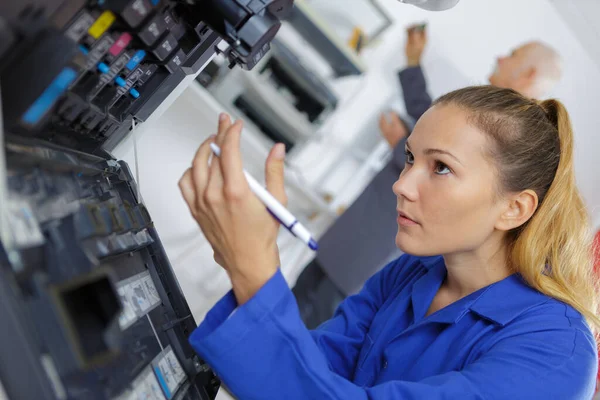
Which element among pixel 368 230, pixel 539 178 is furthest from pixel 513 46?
pixel 539 178

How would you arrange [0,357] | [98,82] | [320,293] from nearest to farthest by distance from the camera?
[0,357] → [98,82] → [320,293]

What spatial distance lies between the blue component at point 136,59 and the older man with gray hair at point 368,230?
1.11 meters

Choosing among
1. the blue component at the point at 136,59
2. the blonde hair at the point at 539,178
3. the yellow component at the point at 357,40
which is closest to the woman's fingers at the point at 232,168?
the blue component at the point at 136,59

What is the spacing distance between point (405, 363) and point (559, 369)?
0.78 ft

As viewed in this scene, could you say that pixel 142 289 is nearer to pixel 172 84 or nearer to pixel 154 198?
pixel 172 84

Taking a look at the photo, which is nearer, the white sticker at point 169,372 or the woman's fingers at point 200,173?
the woman's fingers at point 200,173

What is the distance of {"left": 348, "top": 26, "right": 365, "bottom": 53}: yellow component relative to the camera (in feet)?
6.82

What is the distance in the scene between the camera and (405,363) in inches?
31.7

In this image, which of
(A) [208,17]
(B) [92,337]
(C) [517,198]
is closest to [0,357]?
(B) [92,337]

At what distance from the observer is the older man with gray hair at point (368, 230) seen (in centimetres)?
165

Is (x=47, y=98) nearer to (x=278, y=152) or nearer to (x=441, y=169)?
(x=278, y=152)

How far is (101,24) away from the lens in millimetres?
539

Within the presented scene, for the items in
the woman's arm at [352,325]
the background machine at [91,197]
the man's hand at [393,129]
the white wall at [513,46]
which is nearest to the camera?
the background machine at [91,197]

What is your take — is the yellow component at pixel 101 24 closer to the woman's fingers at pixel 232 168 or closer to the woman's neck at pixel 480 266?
the woman's fingers at pixel 232 168
